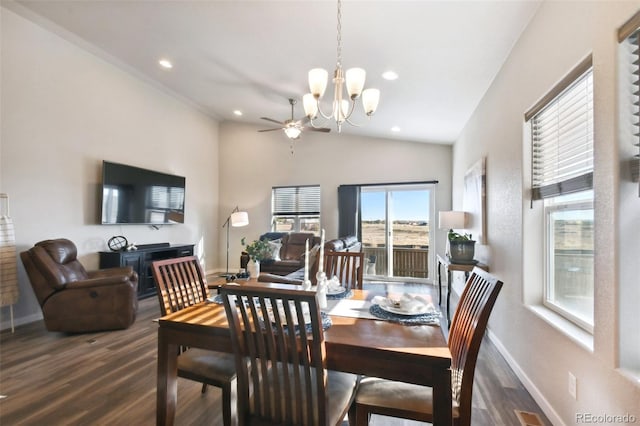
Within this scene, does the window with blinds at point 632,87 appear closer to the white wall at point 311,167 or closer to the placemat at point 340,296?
the placemat at point 340,296

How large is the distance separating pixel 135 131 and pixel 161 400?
4770 mm

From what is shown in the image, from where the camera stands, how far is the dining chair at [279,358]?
3.64 feet

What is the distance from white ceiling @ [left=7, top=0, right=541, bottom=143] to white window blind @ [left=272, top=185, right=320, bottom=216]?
2.19m

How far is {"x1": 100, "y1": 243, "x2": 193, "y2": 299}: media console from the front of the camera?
4359 mm

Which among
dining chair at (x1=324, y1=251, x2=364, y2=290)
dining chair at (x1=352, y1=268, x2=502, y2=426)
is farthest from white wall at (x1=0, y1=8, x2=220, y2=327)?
dining chair at (x1=352, y1=268, x2=502, y2=426)

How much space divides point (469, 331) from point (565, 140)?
1463 mm

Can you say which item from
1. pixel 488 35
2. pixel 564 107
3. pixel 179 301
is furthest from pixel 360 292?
pixel 488 35

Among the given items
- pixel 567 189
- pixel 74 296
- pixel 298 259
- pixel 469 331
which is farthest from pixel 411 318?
pixel 298 259

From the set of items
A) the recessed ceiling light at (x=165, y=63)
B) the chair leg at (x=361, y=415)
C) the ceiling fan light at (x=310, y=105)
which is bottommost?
the chair leg at (x=361, y=415)

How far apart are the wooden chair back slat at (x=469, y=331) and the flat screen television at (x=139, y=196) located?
483 cm

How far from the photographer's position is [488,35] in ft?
7.87

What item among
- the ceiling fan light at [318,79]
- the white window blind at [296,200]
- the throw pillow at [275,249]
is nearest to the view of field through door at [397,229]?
the white window blind at [296,200]

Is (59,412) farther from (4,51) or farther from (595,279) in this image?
(4,51)

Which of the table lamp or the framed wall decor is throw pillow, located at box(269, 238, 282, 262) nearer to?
the table lamp
